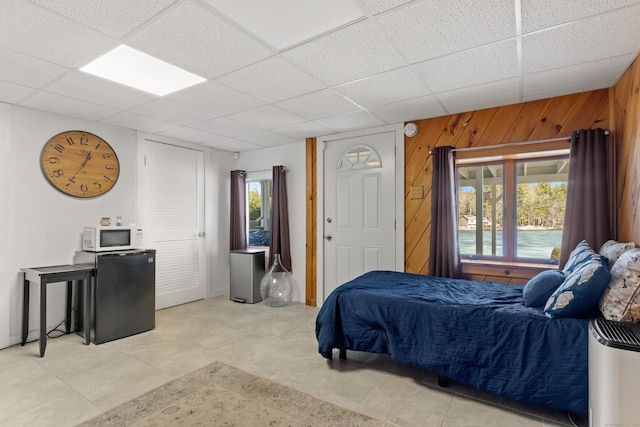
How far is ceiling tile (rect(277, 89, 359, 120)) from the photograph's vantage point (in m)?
3.11

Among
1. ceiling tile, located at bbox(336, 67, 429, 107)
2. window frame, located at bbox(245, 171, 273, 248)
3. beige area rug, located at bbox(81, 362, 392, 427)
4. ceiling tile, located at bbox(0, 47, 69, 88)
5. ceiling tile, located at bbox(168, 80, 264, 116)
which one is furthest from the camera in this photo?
window frame, located at bbox(245, 171, 273, 248)

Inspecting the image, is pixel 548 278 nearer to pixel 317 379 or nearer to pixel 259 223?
pixel 317 379

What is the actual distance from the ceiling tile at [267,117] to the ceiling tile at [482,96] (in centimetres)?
159

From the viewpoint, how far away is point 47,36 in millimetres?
2057

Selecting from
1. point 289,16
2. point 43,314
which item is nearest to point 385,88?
point 289,16

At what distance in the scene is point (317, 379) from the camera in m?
2.60

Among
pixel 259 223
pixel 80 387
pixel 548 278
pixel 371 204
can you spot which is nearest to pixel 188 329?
pixel 80 387

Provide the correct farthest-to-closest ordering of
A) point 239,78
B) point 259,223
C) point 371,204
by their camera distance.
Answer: point 259,223 < point 371,204 < point 239,78

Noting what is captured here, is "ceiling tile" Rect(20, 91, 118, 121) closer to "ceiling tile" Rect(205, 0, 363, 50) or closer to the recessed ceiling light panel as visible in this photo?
the recessed ceiling light panel

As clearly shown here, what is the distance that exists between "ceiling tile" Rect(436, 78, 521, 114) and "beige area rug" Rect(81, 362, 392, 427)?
275cm

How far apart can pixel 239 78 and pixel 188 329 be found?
2753mm

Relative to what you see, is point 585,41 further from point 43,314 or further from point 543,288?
point 43,314

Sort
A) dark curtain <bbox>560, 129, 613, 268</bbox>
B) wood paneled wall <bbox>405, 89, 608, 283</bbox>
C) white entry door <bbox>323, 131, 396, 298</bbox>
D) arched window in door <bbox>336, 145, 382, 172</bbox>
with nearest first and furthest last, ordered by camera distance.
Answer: dark curtain <bbox>560, 129, 613, 268</bbox> < wood paneled wall <bbox>405, 89, 608, 283</bbox> < white entry door <bbox>323, 131, 396, 298</bbox> < arched window in door <bbox>336, 145, 382, 172</bbox>

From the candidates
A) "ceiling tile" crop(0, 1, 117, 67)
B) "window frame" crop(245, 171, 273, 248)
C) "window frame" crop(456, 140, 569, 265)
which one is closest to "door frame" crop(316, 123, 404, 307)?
"window frame" crop(456, 140, 569, 265)
